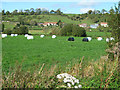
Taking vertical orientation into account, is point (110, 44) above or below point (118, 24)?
below

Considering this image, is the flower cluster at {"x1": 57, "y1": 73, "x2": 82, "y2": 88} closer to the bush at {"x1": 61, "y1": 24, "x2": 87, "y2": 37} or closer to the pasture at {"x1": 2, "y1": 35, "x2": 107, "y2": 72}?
the pasture at {"x1": 2, "y1": 35, "x2": 107, "y2": 72}

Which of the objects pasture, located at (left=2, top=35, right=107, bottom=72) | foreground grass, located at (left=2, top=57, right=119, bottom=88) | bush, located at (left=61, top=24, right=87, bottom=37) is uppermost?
foreground grass, located at (left=2, top=57, right=119, bottom=88)

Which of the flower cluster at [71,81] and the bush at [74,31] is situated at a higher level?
the flower cluster at [71,81]

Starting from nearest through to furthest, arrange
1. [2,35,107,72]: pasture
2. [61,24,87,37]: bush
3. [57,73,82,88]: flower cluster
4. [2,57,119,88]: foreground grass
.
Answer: [57,73,82,88]: flower cluster → [2,57,119,88]: foreground grass → [2,35,107,72]: pasture → [61,24,87,37]: bush

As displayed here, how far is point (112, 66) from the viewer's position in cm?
690

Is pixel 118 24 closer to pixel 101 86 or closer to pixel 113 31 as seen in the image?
pixel 113 31

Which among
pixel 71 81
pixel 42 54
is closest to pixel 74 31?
pixel 42 54

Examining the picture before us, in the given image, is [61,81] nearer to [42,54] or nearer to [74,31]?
[42,54]

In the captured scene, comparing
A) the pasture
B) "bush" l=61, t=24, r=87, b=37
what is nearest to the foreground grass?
the pasture

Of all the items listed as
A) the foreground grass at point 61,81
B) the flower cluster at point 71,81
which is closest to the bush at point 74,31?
the foreground grass at point 61,81

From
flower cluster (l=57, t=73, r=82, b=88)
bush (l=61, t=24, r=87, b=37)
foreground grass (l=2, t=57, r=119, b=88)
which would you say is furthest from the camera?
bush (l=61, t=24, r=87, b=37)

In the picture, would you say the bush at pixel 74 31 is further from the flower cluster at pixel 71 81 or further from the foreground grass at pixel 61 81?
the flower cluster at pixel 71 81

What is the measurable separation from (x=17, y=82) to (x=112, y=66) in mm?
3331

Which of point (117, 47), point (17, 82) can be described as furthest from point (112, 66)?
point (17, 82)
